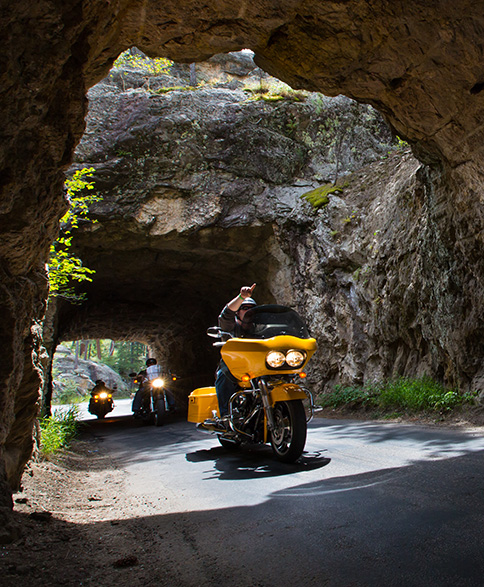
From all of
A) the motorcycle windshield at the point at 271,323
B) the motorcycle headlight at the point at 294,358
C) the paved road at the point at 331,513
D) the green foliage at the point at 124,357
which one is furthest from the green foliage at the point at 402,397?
the green foliage at the point at 124,357

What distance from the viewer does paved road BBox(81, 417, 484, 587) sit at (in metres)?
1.98

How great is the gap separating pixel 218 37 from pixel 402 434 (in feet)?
18.5

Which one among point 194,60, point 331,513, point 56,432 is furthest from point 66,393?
point 331,513

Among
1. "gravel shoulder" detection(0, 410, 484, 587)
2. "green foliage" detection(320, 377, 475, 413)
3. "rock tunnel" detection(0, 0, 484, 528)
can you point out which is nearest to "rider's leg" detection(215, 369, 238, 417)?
"gravel shoulder" detection(0, 410, 484, 587)

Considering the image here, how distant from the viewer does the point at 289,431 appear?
4.39 m

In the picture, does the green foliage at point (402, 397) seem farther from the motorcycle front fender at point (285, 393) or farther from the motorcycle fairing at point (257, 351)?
the motorcycle front fender at point (285, 393)

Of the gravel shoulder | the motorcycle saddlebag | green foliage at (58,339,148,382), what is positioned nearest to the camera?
the gravel shoulder

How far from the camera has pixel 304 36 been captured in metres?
6.49

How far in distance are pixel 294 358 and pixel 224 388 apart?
108 cm

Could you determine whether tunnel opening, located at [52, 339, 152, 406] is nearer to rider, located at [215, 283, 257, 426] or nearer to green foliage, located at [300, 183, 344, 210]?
green foliage, located at [300, 183, 344, 210]

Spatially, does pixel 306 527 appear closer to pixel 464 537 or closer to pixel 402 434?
pixel 464 537

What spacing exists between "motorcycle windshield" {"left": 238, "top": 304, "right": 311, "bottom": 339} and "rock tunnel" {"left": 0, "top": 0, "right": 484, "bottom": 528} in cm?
204

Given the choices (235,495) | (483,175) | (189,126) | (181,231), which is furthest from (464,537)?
(189,126)

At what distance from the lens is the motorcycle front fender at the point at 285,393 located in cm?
427
